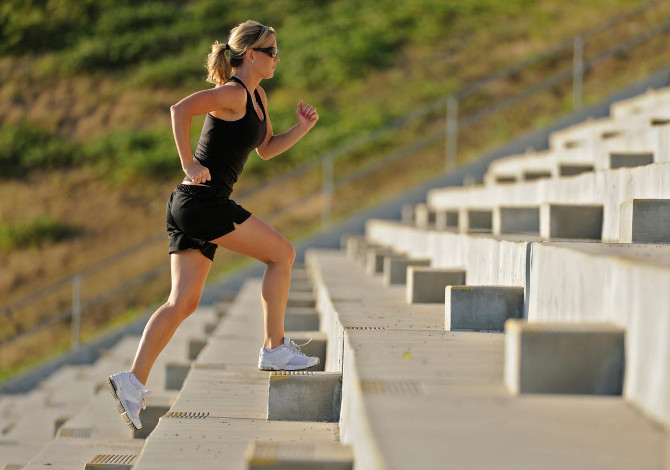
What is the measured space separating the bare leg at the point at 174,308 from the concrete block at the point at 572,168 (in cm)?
367

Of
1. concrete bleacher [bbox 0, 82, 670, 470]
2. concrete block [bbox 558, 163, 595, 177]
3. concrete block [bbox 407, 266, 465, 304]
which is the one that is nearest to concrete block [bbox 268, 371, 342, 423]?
concrete bleacher [bbox 0, 82, 670, 470]

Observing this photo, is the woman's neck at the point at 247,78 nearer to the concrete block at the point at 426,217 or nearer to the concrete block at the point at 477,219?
the concrete block at the point at 477,219

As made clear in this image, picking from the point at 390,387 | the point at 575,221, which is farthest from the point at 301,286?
the point at 390,387

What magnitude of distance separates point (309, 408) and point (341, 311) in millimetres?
1038

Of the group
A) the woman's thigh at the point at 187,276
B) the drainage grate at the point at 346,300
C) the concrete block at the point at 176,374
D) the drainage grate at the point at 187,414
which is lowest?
the concrete block at the point at 176,374

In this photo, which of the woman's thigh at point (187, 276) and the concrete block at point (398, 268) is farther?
the concrete block at point (398, 268)

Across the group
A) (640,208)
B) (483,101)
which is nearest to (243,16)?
(483,101)

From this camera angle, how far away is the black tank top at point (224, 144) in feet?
12.9

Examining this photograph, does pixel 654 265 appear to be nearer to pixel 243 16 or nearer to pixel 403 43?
pixel 403 43

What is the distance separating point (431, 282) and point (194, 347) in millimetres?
2046

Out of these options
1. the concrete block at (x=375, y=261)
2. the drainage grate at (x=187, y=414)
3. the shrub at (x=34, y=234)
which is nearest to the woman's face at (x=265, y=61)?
the drainage grate at (x=187, y=414)

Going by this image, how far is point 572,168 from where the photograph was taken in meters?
7.03

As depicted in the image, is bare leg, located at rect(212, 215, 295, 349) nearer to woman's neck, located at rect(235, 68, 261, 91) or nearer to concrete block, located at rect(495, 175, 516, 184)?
woman's neck, located at rect(235, 68, 261, 91)

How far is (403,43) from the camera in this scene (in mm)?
22766
